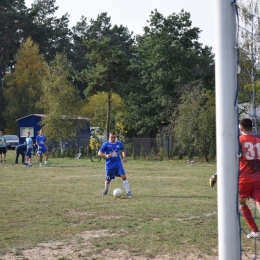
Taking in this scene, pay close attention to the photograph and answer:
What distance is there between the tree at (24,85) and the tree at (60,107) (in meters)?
11.7

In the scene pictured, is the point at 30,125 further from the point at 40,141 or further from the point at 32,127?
the point at 40,141

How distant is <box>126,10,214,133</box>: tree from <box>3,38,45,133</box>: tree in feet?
63.1

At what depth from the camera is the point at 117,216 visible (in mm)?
10836

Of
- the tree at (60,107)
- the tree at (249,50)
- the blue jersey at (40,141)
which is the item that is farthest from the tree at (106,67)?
the tree at (249,50)

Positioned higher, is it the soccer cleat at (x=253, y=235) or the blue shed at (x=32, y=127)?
the blue shed at (x=32, y=127)

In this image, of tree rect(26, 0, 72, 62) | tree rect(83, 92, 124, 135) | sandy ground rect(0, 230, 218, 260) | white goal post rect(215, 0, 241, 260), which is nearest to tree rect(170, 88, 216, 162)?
tree rect(83, 92, 124, 135)

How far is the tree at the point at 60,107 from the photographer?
144ft

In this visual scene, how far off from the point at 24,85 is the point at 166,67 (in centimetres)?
2403

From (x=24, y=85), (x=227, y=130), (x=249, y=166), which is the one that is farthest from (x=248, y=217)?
(x=24, y=85)

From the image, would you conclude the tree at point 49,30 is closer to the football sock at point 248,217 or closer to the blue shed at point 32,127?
the blue shed at point 32,127

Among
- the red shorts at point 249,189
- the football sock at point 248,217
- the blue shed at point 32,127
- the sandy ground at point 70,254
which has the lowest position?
the sandy ground at point 70,254

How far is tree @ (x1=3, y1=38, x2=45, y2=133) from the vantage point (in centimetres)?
6125

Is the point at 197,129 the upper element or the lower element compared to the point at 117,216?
upper

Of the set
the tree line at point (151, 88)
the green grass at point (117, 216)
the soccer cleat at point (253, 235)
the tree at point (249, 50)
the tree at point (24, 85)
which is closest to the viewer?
the tree at point (249, 50)
